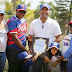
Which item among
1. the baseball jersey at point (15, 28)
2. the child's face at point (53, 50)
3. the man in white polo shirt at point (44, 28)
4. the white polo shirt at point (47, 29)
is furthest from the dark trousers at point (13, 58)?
the child's face at point (53, 50)

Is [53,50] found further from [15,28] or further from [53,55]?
[15,28]

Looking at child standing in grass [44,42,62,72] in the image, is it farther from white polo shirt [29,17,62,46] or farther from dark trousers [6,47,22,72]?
dark trousers [6,47,22,72]

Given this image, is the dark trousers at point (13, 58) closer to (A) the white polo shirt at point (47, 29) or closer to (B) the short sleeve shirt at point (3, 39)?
(B) the short sleeve shirt at point (3, 39)

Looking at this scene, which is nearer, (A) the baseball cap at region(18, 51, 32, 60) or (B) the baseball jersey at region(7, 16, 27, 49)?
(B) the baseball jersey at region(7, 16, 27, 49)

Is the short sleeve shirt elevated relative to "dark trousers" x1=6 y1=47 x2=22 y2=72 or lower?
elevated

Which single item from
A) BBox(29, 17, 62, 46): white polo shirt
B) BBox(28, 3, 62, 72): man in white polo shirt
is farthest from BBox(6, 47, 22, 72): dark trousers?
BBox(29, 17, 62, 46): white polo shirt

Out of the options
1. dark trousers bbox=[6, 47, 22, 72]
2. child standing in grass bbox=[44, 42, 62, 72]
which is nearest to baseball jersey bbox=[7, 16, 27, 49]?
dark trousers bbox=[6, 47, 22, 72]

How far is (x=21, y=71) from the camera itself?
3.14 metres

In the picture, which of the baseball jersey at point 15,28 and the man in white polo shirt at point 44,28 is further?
the man in white polo shirt at point 44,28

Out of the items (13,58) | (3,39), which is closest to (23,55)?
(13,58)

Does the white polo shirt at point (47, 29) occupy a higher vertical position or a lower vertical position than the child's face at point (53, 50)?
higher

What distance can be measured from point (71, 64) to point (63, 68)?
401 millimetres

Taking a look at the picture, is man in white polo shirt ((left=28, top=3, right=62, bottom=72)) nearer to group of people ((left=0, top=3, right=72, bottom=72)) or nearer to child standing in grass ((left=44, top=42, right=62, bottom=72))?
group of people ((left=0, top=3, right=72, bottom=72))

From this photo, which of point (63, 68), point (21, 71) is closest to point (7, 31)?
point (21, 71)
